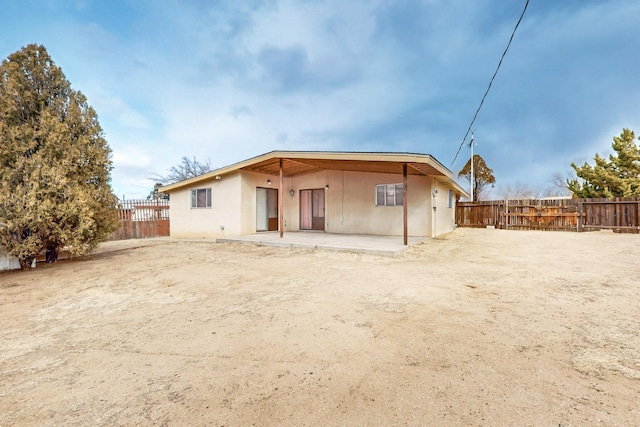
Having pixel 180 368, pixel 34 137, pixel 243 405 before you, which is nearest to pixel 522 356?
pixel 243 405

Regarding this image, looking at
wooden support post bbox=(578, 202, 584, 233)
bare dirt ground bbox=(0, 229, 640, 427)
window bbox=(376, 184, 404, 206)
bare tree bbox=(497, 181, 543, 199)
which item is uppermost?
bare tree bbox=(497, 181, 543, 199)

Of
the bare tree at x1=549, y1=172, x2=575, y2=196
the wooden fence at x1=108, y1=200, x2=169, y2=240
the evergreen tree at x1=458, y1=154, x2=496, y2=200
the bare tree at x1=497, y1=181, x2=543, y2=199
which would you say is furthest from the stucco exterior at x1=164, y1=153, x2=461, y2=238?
the bare tree at x1=497, y1=181, x2=543, y2=199

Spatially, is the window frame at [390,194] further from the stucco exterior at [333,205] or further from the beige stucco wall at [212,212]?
the beige stucco wall at [212,212]

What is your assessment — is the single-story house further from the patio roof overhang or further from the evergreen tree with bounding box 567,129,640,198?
the evergreen tree with bounding box 567,129,640,198

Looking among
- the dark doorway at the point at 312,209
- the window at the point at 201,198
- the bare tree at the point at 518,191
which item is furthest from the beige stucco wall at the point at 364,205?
the bare tree at the point at 518,191

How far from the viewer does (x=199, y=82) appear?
618 inches

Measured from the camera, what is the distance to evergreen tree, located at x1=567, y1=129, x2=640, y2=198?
12508 millimetres

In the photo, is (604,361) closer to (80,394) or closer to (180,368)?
(180,368)

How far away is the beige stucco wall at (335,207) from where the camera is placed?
10086 millimetres

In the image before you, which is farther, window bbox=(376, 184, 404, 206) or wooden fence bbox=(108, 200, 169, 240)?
wooden fence bbox=(108, 200, 169, 240)

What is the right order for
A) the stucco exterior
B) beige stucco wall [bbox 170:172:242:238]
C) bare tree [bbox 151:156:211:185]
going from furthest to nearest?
1. bare tree [bbox 151:156:211:185]
2. beige stucco wall [bbox 170:172:242:238]
3. the stucco exterior

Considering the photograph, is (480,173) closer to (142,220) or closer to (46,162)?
(142,220)

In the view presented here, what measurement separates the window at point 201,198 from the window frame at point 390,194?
7.12 m

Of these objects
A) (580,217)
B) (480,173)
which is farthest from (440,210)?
(480,173)
